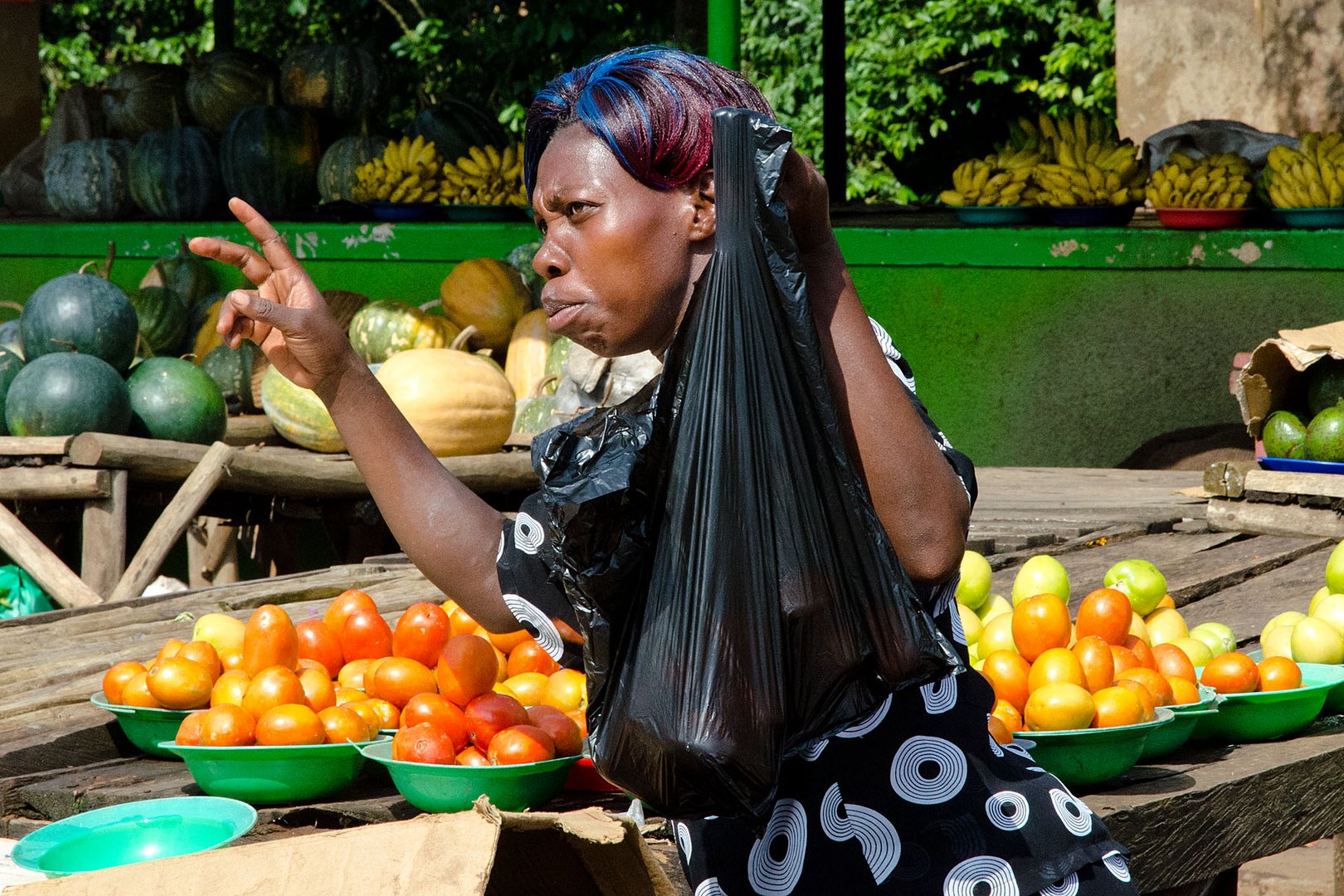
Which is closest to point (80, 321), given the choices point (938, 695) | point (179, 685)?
point (179, 685)

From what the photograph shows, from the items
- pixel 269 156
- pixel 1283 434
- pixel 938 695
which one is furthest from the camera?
pixel 269 156

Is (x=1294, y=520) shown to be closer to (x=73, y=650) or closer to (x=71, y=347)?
(x=73, y=650)

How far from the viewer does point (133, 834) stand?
71.6 inches

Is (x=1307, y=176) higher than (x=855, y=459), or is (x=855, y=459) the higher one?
(x=855, y=459)

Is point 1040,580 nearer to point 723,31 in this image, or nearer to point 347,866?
point 347,866

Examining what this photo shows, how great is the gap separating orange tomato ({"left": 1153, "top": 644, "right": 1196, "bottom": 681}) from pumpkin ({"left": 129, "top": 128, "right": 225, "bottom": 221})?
773 cm

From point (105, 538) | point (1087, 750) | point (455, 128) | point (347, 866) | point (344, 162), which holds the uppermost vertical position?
point (455, 128)

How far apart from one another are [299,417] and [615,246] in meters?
4.86

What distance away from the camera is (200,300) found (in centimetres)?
820

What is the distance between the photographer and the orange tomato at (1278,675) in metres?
2.35

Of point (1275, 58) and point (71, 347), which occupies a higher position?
point (1275, 58)

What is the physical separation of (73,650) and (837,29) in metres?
6.98

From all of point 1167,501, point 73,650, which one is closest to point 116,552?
point 73,650

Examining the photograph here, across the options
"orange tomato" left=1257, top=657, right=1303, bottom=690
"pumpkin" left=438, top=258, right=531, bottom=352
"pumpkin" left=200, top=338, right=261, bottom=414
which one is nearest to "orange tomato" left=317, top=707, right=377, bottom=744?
"orange tomato" left=1257, top=657, right=1303, bottom=690
